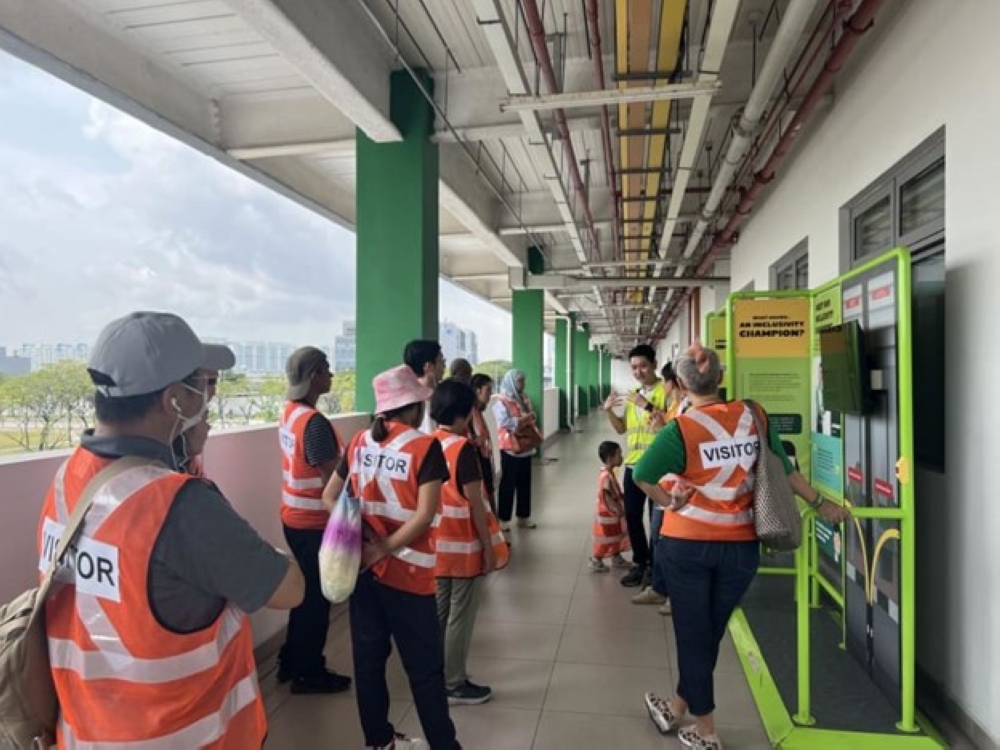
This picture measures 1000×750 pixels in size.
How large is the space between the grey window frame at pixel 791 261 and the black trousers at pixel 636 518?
2323 mm

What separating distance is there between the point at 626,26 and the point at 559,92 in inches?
23.2

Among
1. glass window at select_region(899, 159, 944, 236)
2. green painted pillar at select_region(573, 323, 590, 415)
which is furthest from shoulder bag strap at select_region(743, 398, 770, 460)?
green painted pillar at select_region(573, 323, 590, 415)

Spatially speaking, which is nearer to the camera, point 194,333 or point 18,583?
point 194,333

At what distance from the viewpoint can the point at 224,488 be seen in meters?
2.91

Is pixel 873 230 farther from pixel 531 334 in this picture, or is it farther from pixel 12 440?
pixel 531 334

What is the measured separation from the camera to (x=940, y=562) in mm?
2600

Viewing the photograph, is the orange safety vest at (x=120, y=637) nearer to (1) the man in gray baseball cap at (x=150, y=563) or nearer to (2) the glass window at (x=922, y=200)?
(1) the man in gray baseball cap at (x=150, y=563)

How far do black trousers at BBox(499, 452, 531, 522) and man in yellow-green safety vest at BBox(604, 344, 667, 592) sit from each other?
1.65 m

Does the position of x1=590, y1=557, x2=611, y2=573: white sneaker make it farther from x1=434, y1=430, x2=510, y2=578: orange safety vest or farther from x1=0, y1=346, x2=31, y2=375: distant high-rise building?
x1=0, y1=346, x2=31, y2=375: distant high-rise building

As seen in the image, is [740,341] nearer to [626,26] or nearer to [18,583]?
[626,26]

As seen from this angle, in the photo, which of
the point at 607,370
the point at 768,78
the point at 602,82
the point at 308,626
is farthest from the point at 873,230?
the point at 607,370

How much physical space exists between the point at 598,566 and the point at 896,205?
116 inches

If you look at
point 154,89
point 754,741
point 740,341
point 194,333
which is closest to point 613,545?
point 740,341

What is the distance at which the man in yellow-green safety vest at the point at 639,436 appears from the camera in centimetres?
410
